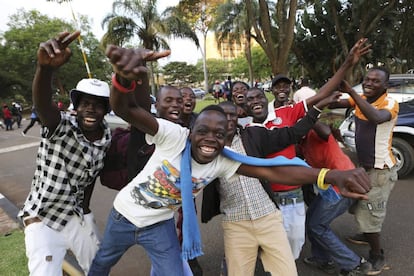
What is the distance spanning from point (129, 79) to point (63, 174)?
984mm

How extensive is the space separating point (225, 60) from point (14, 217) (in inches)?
2617

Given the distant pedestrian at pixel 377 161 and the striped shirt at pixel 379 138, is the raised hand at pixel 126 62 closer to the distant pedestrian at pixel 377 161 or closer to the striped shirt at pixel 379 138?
the distant pedestrian at pixel 377 161

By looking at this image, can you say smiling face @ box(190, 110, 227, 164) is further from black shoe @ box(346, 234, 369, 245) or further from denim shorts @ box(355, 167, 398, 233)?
black shoe @ box(346, 234, 369, 245)

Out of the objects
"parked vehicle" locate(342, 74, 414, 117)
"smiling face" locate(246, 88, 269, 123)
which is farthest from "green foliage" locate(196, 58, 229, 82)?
"smiling face" locate(246, 88, 269, 123)

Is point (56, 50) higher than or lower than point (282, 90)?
higher

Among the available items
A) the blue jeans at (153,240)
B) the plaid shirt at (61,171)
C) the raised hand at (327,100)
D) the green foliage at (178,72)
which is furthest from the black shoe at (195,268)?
the green foliage at (178,72)

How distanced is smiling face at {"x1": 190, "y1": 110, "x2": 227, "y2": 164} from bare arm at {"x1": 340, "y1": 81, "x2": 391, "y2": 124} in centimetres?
135

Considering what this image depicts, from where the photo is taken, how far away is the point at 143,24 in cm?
1856

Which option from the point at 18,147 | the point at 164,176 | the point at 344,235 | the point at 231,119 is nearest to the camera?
the point at 164,176

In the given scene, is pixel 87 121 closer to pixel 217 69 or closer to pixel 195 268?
pixel 195 268

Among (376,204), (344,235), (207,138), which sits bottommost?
(344,235)

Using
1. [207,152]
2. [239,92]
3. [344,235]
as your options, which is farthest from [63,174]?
[344,235]

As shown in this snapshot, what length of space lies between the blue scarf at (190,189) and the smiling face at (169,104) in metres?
0.89

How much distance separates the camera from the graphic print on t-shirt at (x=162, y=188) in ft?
5.98
